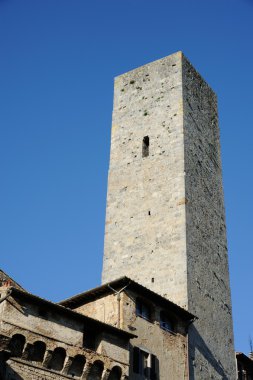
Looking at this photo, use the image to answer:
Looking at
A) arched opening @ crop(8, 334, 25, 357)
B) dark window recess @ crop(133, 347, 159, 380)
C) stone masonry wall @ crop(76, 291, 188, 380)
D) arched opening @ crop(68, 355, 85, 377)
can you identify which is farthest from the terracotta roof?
arched opening @ crop(8, 334, 25, 357)

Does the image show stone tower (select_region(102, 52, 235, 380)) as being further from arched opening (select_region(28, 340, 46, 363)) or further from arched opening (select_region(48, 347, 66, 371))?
arched opening (select_region(28, 340, 46, 363))

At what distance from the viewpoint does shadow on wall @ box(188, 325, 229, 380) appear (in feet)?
73.1

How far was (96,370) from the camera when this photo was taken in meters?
18.5

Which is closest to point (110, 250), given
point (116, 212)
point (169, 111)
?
point (116, 212)

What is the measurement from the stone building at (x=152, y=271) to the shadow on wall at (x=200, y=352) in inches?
1.6

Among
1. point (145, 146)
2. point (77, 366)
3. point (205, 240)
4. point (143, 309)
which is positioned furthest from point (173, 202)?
point (77, 366)

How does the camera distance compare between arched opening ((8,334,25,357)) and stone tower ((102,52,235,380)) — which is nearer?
arched opening ((8,334,25,357))

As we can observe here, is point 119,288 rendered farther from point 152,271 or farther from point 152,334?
point 152,271

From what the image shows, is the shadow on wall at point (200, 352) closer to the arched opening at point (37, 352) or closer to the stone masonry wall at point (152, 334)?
the stone masonry wall at point (152, 334)

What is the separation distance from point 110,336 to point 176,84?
566 inches

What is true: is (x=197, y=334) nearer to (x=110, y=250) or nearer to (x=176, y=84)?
(x=110, y=250)

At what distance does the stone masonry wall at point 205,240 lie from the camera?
2383 cm

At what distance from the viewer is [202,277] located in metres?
25.1

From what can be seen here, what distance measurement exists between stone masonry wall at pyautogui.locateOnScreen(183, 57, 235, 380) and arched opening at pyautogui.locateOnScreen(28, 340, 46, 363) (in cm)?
697
